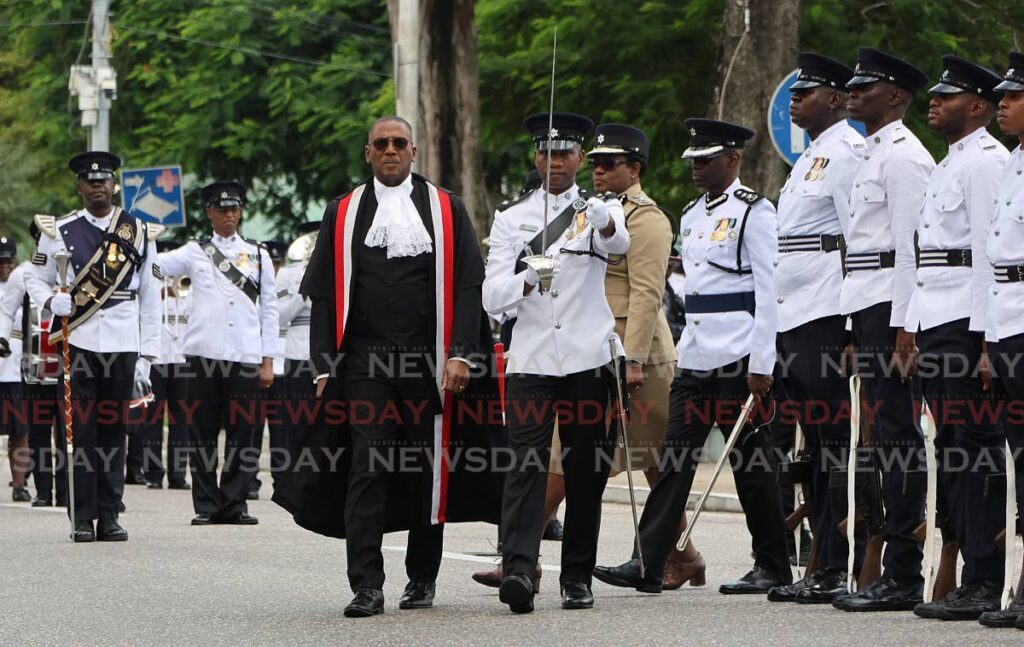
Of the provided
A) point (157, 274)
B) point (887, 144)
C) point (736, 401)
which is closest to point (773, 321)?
point (736, 401)

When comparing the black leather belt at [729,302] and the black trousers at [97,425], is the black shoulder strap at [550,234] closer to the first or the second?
the black leather belt at [729,302]

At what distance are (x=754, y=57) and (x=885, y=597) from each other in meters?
10.1

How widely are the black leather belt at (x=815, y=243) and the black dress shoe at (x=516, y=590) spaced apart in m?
2.02

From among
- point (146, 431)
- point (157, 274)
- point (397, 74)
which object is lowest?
point (146, 431)

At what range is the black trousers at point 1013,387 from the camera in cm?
869

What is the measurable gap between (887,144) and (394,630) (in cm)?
306

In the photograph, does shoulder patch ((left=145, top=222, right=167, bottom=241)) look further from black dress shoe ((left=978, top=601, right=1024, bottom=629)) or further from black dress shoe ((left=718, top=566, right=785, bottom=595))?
black dress shoe ((left=978, top=601, right=1024, bottom=629))

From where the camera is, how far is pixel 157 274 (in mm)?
14516

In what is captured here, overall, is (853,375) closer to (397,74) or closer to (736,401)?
(736,401)

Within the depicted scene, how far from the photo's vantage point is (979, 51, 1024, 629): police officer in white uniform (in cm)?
866

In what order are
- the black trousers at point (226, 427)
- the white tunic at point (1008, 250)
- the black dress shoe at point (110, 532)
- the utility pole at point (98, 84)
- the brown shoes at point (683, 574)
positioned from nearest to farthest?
the white tunic at point (1008, 250) → the brown shoes at point (683, 574) → the black dress shoe at point (110, 532) → the black trousers at point (226, 427) → the utility pole at point (98, 84)

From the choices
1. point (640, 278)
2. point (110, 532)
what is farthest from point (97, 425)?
point (640, 278)

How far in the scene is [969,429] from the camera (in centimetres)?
917

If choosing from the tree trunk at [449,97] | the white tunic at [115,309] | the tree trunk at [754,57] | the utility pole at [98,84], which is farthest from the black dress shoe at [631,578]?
the utility pole at [98,84]
